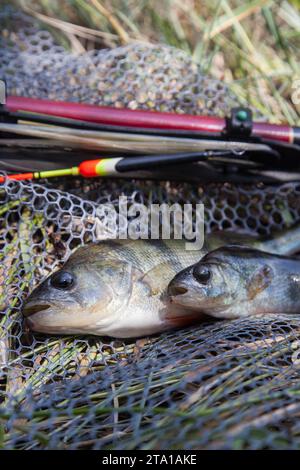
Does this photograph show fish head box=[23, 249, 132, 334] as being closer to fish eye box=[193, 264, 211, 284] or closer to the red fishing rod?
fish eye box=[193, 264, 211, 284]

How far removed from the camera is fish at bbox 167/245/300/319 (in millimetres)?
2469

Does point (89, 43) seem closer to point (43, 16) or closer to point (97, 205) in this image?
point (43, 16)

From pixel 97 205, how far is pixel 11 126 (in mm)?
638

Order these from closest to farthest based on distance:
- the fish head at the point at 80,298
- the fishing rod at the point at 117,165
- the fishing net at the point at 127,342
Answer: the fishing net at the point at 127,342 < the fish head at the point at 80,298 < the fishing rod at the point at 117,165

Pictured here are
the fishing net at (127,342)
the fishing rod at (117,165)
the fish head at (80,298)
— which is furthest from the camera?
the fishing rod at (117,165)

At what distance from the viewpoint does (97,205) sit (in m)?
3.03

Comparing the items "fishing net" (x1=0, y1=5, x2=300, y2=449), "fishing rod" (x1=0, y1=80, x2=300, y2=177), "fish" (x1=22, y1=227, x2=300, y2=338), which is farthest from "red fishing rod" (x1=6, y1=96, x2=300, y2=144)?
"fish" (x1=22, y1=227, x2=300, y2=338)

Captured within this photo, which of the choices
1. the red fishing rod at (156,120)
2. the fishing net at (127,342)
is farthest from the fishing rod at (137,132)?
the fishing net at (127,342)

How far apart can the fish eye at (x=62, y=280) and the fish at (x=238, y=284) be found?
47 centimetres

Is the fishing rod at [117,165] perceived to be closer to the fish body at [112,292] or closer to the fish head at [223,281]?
the fish body at [112,292]

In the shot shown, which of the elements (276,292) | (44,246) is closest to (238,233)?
(276,292)

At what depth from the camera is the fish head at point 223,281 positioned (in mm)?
2461

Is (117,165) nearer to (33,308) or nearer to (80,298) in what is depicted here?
(80,298)
